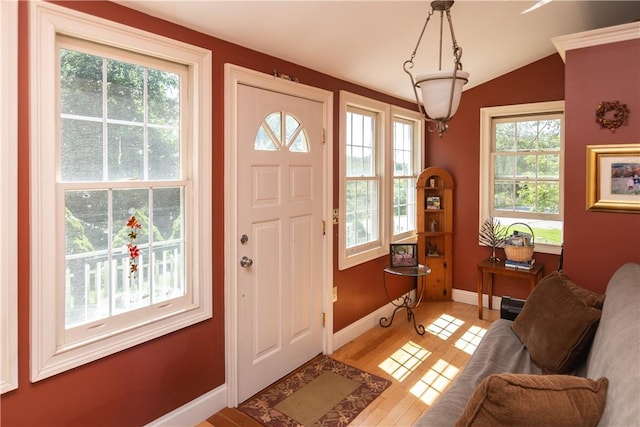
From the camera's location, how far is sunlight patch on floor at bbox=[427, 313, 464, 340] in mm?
3671

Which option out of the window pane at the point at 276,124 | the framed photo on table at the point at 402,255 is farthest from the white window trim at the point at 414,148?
the window pane at the point at 276,124

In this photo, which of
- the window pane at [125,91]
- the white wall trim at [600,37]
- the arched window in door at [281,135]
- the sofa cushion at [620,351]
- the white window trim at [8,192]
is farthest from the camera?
the arched window in door at [281,135]

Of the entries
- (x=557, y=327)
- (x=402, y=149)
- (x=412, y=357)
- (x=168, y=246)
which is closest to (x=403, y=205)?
(x=402, y=149)

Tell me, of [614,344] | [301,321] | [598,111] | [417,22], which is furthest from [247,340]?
[598,111]

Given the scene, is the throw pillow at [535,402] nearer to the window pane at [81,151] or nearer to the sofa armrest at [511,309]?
the sofa armrest at [511,309]

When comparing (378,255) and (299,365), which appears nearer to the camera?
(299,365)

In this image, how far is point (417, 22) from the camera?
8.62 ft

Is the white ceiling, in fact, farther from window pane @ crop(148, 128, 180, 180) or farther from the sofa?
the sofa

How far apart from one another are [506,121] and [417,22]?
81.9 inches

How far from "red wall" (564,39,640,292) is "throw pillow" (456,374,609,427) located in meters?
1.57

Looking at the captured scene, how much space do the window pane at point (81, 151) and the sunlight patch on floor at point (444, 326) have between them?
9.94ft

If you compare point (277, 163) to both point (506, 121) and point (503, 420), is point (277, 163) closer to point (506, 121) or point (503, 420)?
point (503, 420)

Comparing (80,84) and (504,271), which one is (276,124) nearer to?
(80,84)

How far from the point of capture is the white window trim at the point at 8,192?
1.54m
